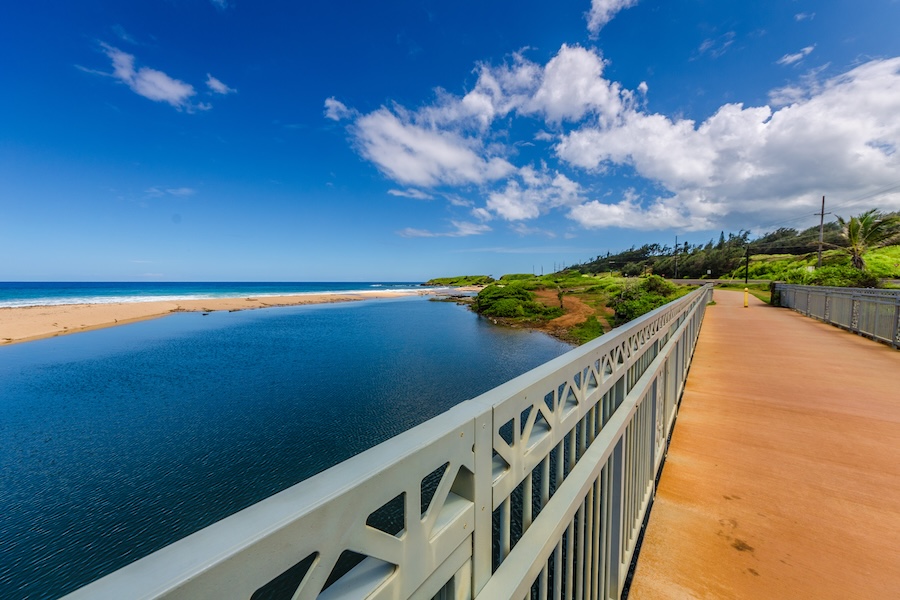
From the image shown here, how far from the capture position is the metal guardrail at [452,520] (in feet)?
1.59

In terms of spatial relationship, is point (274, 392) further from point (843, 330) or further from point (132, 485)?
point (843, 330)

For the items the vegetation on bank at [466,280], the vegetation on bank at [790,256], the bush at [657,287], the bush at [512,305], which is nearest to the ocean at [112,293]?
the vegetation on bank at [466,280]

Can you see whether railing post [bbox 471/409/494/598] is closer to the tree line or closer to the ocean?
the tree line

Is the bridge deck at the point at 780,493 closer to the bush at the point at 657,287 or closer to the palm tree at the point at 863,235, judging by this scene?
the bush at the point at 657,287

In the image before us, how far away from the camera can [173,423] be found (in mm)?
8164

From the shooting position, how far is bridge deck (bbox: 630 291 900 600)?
2004 millimetres

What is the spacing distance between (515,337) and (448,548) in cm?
1887

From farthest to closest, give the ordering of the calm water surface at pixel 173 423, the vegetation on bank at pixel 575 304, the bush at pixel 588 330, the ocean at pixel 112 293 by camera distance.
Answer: the ocean at pixel 112 293 < the vegetation on bank at pixel 575 304 < the bush at pixel 588 330 < the calm water surface at pixel 173 423

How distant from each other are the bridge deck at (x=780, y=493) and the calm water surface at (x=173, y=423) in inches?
224

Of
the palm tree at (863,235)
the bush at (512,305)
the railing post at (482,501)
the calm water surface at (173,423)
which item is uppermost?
the palm tree at (863,235)

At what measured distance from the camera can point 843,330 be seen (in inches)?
357

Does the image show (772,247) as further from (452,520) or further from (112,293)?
(112,293)

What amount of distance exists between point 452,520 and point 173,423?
1001 cm

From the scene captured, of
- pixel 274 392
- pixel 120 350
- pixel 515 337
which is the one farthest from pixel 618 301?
pixel 120 350
